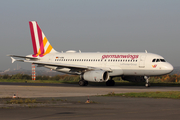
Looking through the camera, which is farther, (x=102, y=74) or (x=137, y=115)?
(x=102, y=74)

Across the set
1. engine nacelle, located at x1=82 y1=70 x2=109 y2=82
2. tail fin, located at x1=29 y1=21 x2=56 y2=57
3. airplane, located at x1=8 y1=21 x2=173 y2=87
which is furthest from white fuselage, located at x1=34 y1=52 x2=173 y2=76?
tail fin, located at x1=29 y1=21 x2=56 y2=57

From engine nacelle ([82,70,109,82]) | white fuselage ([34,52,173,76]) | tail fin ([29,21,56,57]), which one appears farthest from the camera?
tail fin ([29,21,56,57])

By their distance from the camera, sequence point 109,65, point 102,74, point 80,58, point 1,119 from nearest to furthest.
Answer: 1. point 1,119
2. point 102,74
3. point 109,65
4. point 80,58

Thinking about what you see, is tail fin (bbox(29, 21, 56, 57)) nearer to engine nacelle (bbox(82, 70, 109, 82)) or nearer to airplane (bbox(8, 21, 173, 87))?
airplane (bbox(8, 21, 173, 87))

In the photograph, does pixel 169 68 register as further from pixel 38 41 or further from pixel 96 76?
pixel 38 41

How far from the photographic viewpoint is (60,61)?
41.2 metres

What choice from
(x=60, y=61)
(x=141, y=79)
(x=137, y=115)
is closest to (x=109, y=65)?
(x=141, y=79)

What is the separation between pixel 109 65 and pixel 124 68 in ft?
6.66

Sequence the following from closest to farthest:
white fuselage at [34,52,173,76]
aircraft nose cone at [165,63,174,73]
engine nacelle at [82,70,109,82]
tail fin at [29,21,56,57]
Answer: aircraft nose cone at [165,63,174,73] < engine nacelle at [82,70,109,82] < white fuselage at [34,52,173,76] < tail fin at [29,21,56,57]

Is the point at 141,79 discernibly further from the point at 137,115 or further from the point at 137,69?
the point at 137,115

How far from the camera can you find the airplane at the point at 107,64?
35000 millimetres

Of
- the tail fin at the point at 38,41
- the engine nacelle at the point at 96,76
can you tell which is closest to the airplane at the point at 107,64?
the engine nacelle at the point at 96,76

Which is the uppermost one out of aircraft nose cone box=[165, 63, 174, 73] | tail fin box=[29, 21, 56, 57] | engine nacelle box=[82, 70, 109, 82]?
tail fin box=[29, 21, 56, 57]

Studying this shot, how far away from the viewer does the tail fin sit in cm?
4412
